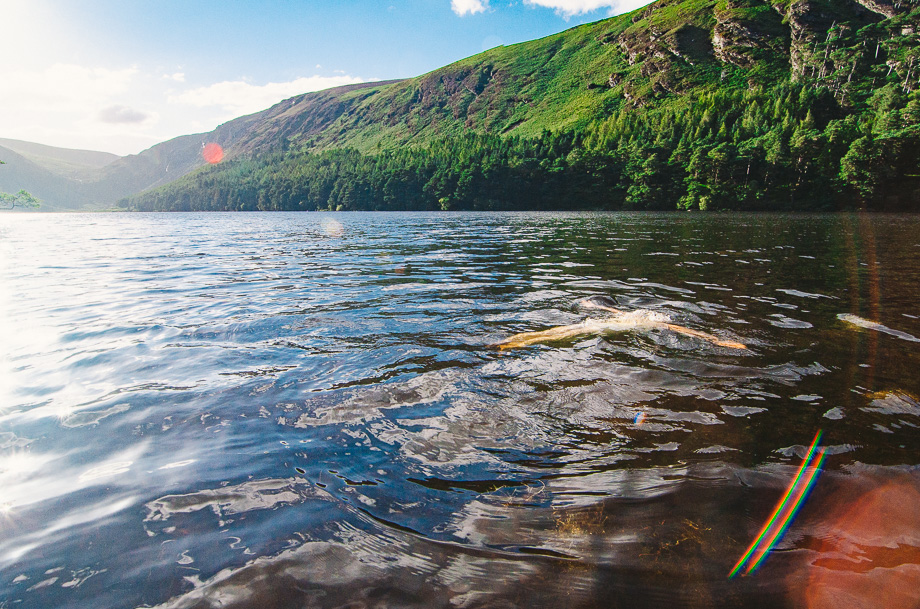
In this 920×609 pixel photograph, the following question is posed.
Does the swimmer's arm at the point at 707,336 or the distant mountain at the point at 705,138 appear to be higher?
the distant mountain at the point at 705,138

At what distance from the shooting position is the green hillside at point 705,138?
8044cm

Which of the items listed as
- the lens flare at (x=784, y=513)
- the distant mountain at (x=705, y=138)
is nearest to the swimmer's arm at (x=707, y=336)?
the lens flare at (x=784, y=513)

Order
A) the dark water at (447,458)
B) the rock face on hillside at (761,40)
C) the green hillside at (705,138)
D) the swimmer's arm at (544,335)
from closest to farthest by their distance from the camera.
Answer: the dark water at (447,458)
the swimmer's arm at (544,335)
the green hillside at (705,138)
the rock face on hillside at (761,40)

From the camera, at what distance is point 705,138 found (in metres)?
99.4

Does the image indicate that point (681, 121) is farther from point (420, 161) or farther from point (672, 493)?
point (672, 493)

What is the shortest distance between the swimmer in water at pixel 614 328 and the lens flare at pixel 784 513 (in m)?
3.96

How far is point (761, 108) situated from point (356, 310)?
137013 mm

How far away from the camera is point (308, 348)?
8148mm

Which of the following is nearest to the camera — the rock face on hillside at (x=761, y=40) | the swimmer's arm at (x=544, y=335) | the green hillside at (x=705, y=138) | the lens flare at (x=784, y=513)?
the lens flare at (x=784, y=513)

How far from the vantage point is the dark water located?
3.02 meters

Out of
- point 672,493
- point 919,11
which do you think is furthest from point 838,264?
point 919,11

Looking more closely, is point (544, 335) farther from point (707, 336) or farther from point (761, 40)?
point (761, 40)

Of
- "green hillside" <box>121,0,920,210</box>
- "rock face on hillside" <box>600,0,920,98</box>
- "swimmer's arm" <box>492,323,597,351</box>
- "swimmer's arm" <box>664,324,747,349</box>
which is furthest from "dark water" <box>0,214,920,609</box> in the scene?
"rock face on hillside" <box>600,0,920,98</box>

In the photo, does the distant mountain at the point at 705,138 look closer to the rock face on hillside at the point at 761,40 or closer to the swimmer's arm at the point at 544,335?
the rock face on hillside at the point at 761,40
